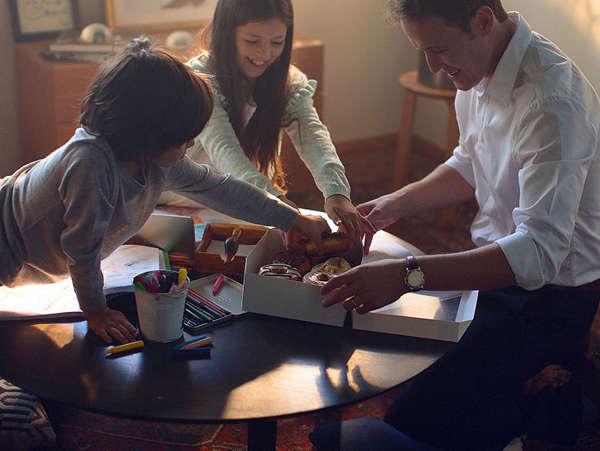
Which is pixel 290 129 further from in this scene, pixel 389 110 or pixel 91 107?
pixel 389 110

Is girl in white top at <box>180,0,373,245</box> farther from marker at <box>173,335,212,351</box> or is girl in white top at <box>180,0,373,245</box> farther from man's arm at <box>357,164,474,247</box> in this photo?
marker at <box>173,335,212,351</box>

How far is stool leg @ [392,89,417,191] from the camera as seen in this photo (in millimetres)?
3248

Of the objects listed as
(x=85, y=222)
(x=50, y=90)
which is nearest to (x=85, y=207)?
(x=85, y=222)

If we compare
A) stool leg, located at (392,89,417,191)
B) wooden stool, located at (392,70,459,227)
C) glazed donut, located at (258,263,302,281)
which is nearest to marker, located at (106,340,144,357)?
glazed donut, located at (258,263,302,281)

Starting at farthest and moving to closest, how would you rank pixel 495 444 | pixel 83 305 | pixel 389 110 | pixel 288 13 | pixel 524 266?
pixel 389 110 → pixel 288 13 → pixel 495 444 → pixel 524 266 → pixel 83 305

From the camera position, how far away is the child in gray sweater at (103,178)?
1.17 metres

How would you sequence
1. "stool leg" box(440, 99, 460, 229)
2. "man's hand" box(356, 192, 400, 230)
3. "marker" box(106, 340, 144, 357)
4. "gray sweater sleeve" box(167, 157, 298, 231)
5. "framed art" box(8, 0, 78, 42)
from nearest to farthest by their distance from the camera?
1. "marker" box(106, 340, 144, 357)
2. "gray sweater sleeve" box(167, 157, 298, 231)
3. "man's hand" box(356, 192, 400, 230)
4. "framed art" box(8, 0, 78, 42)
5. "stool leg" box(440, 99, 460, 229)

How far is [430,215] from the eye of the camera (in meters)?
3.33

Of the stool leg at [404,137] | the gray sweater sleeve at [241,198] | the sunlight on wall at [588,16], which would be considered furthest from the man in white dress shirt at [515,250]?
the stool leg at [404,137]

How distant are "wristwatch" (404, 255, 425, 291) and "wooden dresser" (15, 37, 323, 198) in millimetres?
1586

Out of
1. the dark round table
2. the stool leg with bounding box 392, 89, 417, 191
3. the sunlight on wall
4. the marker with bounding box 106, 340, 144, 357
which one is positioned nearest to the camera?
the dark round table

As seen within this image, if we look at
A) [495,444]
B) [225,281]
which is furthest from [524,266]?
[225,281]

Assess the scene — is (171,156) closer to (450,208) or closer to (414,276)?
(414,276)

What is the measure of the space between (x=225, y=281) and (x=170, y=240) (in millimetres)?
170
